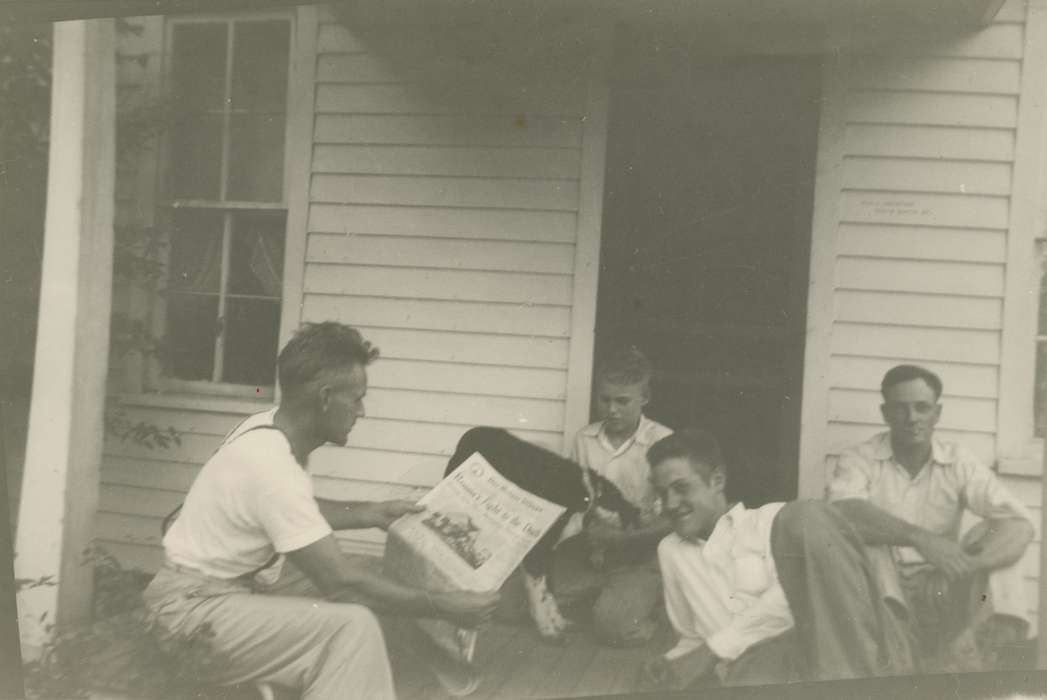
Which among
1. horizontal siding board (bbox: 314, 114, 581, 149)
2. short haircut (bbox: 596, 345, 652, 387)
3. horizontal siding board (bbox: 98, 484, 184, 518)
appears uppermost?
horizontal siding board (bbox: 314, 114, 581, 149)

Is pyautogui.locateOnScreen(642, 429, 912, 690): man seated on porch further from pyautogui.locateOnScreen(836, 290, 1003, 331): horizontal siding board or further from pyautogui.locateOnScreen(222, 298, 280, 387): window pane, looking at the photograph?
pyautogui.locateOnScreen(222, 298, 280, 387): window pane

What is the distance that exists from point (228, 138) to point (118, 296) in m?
0.79

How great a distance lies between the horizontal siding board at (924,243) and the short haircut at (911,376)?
443mm

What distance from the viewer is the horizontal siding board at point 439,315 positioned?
3.64 meters

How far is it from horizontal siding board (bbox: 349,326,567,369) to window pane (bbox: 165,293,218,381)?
63cm

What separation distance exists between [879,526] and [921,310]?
2.89 feet

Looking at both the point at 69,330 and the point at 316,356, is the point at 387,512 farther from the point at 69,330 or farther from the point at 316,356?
the point at 69,330

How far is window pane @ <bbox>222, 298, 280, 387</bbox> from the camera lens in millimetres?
3625

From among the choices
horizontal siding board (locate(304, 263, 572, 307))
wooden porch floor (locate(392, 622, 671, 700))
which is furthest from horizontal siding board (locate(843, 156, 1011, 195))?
wooden porch floor (locate(392, 622, 671, 700))

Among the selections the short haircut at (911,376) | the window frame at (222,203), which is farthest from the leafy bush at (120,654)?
the short haircut at (911,376)

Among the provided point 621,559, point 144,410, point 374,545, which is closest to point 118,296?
point 144,410

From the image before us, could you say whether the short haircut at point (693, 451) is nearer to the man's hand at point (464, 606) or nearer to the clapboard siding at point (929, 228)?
the clapboard siding at point (929, 228)

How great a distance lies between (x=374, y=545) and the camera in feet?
12.2

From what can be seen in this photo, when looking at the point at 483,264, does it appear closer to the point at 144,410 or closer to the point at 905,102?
the point at 144,410
